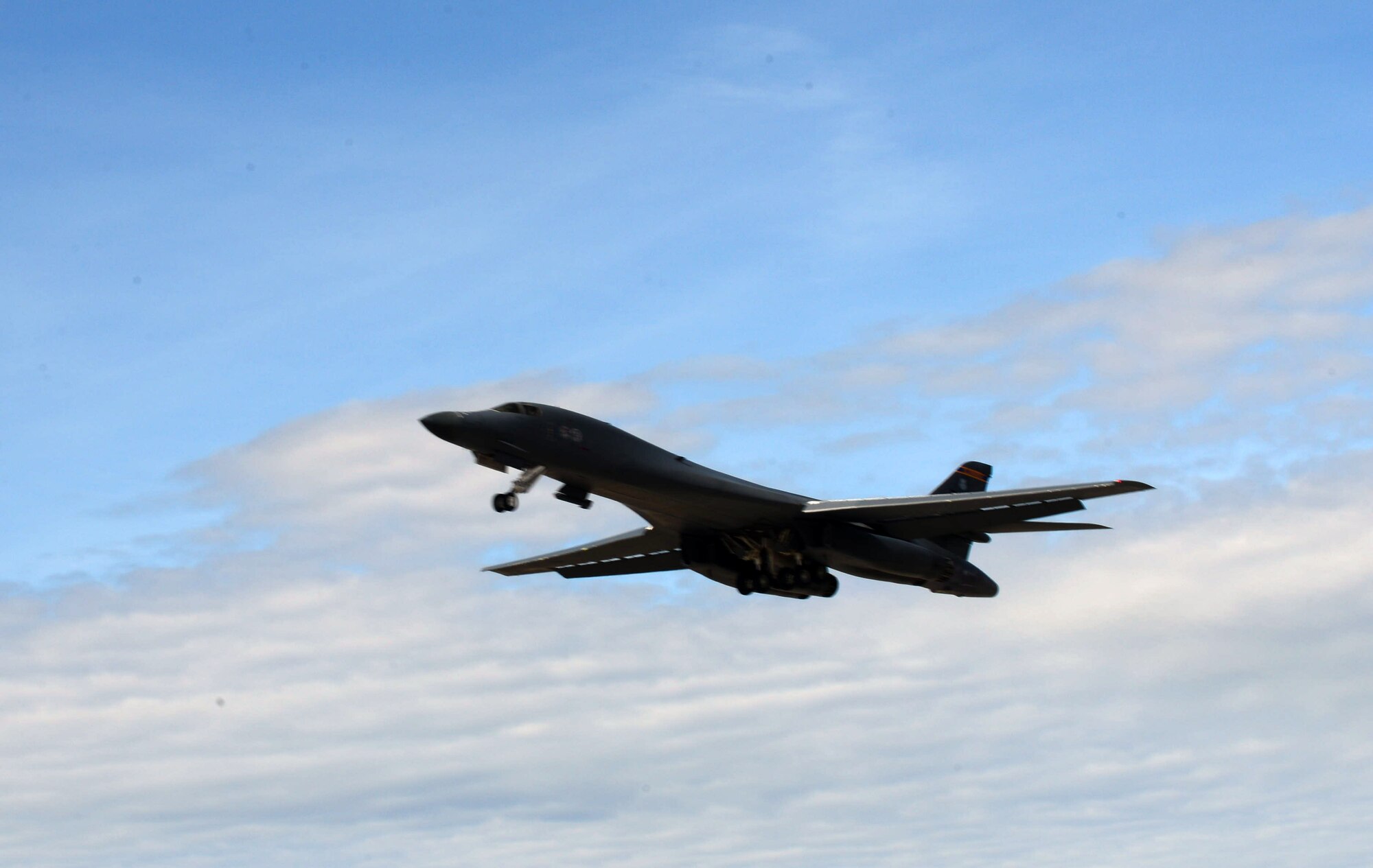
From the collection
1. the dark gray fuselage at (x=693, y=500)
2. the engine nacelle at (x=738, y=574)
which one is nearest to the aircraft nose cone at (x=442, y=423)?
the dark gray fuselage at (x=693, y=500)

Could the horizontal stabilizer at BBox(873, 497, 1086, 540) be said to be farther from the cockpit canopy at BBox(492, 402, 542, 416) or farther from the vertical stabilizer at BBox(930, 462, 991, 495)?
the cockpit canopy at BBox(492, 402, 542, 416)

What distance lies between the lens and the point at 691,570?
45.8 metres

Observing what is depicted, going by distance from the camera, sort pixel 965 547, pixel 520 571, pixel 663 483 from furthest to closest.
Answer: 1. pixel 520 571
2. pixel 965 547
3. pixel 663 483

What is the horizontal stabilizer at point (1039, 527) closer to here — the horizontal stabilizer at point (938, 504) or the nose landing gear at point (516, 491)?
the horizontal stabilizer at point (938, 504)

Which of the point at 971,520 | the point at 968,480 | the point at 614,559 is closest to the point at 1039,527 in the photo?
the point at 971,520

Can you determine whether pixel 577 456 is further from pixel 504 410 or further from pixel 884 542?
pixel 884 542

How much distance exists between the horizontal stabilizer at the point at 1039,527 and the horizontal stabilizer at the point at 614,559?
956cm

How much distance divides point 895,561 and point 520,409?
13.3m

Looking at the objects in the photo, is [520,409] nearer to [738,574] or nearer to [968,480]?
[738,574]

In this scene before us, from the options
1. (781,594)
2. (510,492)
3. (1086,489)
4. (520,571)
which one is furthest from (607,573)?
(1086,489)

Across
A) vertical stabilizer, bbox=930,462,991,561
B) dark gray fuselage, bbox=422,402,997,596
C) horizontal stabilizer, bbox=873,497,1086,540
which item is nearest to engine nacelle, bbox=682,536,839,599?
dark gray fuselage, bbox=422,402,997,596

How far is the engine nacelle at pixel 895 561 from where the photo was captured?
142 feet

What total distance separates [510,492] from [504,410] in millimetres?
2291

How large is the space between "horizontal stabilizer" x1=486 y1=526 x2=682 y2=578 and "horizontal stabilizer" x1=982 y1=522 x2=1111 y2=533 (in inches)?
376
